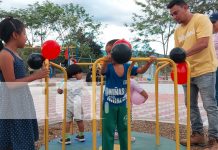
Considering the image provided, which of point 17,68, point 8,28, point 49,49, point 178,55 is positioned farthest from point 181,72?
point 8,28

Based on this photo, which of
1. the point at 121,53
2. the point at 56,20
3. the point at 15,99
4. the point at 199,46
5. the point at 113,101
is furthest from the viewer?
the point at 56,20

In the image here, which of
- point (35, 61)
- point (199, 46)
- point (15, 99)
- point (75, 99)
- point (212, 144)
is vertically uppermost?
point (199, 46)

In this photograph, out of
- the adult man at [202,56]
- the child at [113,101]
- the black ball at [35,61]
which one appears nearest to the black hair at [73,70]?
the child at [113,101]

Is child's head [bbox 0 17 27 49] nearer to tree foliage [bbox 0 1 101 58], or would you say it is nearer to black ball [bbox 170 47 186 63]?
black ball [bbox 170 47 186 63]

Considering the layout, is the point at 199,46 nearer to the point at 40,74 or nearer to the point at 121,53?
the point at 121,53

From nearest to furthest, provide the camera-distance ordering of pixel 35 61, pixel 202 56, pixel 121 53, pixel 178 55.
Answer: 1. pixel 121 53
2. pixel 178 55
3. pixel 35 61
4. pixel 202 56

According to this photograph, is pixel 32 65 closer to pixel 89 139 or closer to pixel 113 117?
pixel 113 117

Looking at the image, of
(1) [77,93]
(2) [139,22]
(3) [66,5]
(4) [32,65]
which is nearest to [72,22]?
(3) [66,5]

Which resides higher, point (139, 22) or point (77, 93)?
point (139, 22)

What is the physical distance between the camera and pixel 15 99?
281cm

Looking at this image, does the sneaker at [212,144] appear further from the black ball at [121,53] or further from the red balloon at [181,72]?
the black ball at [121,53]

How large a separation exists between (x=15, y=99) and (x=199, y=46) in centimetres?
244

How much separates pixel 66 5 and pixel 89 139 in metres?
20.6

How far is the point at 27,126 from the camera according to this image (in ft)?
9.36
